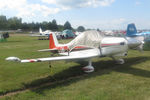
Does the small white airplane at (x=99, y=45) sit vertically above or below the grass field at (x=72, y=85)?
Answer: above

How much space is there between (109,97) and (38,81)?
279cm

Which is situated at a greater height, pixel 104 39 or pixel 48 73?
pixel 104 39

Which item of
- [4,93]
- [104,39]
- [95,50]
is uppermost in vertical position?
[104,39]

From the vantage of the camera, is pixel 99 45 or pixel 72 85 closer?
pixel 72 85

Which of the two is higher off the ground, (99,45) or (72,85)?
(99,45)

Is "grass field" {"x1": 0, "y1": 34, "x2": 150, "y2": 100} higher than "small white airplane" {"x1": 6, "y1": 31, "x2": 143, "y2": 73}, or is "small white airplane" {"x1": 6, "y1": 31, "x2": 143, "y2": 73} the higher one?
"small white airplane" {"x1": 6, "y1": 31, "x2": 143, "y2": 73}

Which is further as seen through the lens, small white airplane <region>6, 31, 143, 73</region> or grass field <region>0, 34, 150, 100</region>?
small white airplane <region>6, 31, 143, 73</region>

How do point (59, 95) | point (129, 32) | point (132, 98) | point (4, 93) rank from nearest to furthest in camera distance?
point (132, 98)
point (59, 95)
point (4, 93)
point (129, 32)

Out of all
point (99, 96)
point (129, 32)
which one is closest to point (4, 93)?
point (99, 96)

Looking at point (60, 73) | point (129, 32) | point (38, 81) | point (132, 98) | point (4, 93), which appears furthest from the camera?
point (129, 32)

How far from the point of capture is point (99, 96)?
4.17 m

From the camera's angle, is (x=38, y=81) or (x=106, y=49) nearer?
(x=38, y=81)

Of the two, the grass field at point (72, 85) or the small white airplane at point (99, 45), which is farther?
the small white airplane at point (99, 45)

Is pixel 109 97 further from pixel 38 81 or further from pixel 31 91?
pixel 38 81
